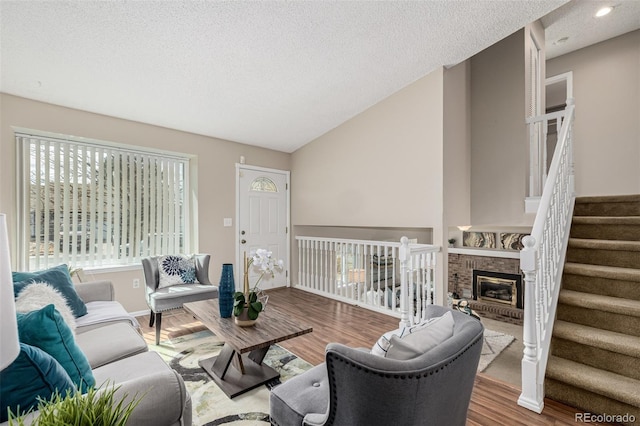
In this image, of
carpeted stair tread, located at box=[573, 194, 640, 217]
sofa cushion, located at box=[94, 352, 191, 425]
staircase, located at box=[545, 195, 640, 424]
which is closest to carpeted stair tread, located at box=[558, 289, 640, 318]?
staircase, located at box=[545, 195, 640, 424]

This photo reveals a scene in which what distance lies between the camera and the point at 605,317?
2.13 metres

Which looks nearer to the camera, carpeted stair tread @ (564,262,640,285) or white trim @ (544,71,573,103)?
carpeted stair tread @ (564,262,640,285)

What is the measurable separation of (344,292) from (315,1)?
3.57m

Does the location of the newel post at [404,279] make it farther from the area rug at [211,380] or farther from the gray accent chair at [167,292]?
the gray accent chair at [167,292]

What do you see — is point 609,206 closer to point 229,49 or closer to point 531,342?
point 531,342

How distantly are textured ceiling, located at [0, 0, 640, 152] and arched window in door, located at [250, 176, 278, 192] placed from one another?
53.1 inches

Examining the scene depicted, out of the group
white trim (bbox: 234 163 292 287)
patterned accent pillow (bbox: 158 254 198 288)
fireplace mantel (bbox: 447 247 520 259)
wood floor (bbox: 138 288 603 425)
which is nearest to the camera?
wood floor (bbox: 138 288 603 425)

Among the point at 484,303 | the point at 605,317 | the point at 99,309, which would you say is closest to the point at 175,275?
the point at 99,309

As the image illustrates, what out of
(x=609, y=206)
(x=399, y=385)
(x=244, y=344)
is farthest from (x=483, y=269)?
(x=399, y=385)

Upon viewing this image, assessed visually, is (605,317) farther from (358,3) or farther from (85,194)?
(85,194)

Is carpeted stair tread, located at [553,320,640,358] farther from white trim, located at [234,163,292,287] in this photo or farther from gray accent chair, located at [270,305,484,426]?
white trim, located at [234,163,292,287]

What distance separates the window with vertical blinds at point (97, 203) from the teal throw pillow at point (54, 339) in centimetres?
257

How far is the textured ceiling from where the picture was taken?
221 cm

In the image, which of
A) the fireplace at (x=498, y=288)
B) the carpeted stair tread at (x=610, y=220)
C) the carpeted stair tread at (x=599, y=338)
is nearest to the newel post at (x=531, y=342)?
the carpeted stair tread at (x=599, y=338)
